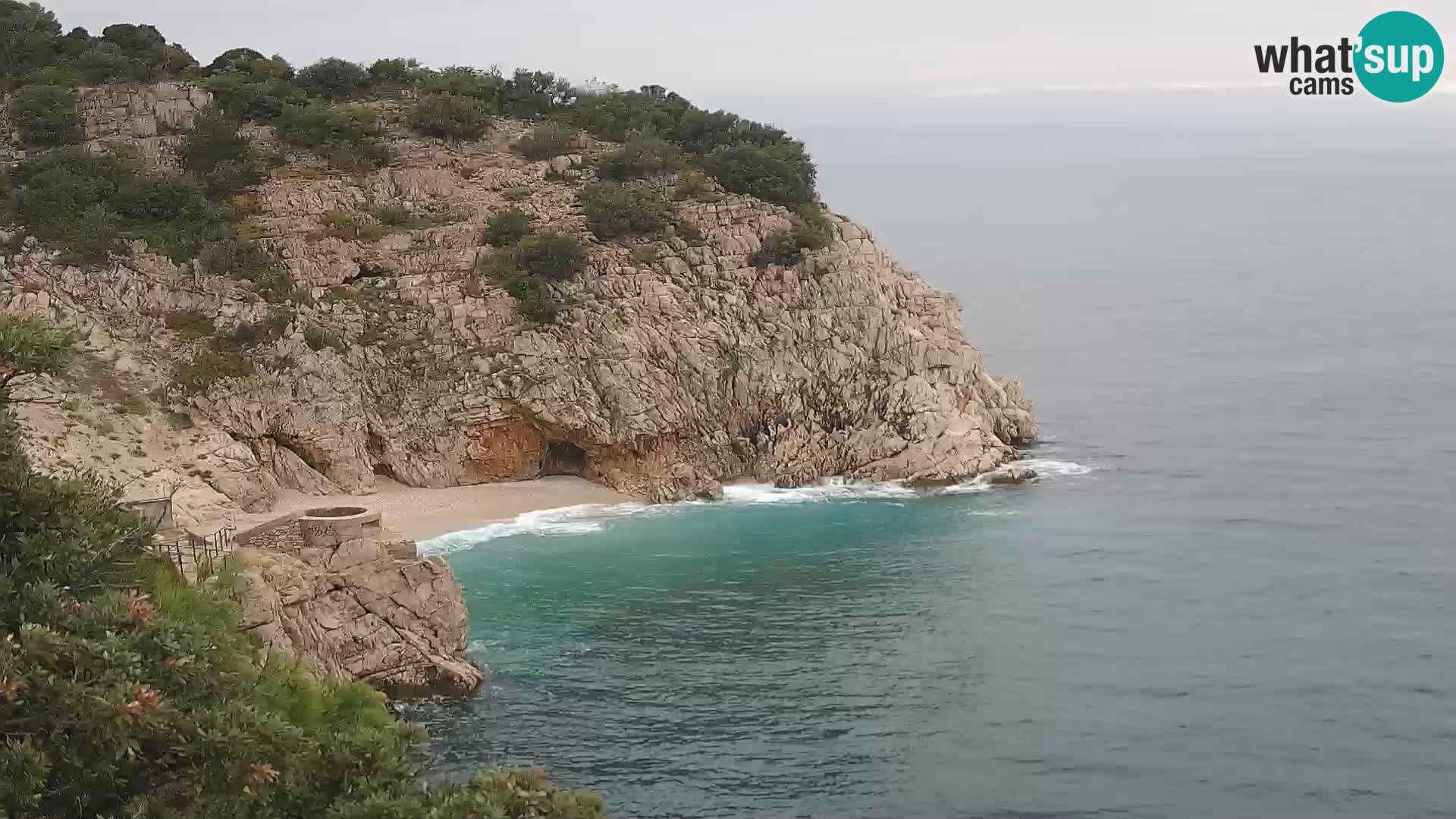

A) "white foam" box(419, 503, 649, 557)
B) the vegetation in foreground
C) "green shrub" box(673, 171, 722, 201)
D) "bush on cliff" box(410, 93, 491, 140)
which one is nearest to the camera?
the vegetation in foreground

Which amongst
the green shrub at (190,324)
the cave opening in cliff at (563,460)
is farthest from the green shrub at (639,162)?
the green shrub at (190,324)

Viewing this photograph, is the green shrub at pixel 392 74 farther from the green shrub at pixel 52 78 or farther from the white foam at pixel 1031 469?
the white foam at pixel 1031 469

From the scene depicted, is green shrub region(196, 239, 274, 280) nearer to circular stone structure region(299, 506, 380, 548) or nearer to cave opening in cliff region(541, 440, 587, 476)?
cave opening in cliff region(541, 440, 587, 476)

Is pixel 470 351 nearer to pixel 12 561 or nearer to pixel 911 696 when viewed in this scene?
pixel 911 696

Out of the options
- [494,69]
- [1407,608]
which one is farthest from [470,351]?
[1407,608]

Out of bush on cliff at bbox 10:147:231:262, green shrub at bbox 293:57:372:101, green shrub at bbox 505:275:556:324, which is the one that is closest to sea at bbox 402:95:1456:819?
green shrub at bbox 505:275:556:324

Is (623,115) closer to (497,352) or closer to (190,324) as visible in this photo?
(497,352)
